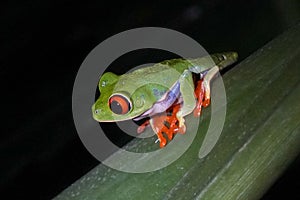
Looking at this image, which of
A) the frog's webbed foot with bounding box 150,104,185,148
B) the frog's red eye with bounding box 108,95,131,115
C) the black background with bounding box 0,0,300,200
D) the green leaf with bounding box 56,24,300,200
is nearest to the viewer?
the green leaf with bounding box 56,24,300,200

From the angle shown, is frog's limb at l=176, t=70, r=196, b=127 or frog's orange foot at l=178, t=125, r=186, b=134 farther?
frog's limb at l=176, t=70, r=196, b=127

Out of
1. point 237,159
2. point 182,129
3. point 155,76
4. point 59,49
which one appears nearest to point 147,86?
point 155,76

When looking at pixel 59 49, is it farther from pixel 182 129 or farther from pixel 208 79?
pixel 182 129

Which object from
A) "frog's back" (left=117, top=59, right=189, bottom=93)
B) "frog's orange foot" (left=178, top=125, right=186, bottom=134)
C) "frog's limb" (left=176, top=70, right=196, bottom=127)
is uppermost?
"frog's back" (left=117, top=59, right=189, bottom=93)

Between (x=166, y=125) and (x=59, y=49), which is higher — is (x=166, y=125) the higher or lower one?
the lower one

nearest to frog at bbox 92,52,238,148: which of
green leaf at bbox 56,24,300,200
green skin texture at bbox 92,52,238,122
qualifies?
green skin texture at bbox 92,52,238,122

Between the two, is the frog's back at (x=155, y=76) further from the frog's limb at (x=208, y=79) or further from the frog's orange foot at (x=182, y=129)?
the frog's orange foot at (x=182, y=129)

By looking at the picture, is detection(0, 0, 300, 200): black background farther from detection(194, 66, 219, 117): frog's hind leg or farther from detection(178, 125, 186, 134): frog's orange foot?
detection(178, 125, 186, 134): frog's orange foot

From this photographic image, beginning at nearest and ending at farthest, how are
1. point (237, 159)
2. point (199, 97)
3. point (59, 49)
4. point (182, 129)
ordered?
point (237, 159) → point (182, 129) → point (199, 97) → point (59, 49)

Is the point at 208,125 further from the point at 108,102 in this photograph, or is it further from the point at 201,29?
the point at 201,29

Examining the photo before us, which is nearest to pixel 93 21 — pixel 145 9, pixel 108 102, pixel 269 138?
pixel 145 9
